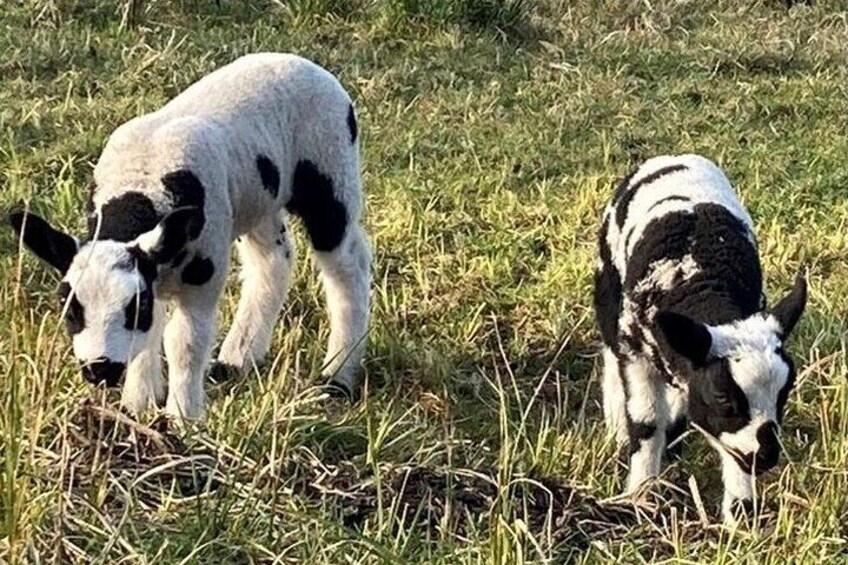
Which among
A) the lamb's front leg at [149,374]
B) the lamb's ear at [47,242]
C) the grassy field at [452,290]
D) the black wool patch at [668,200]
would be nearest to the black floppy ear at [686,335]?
the grassy field at [452,290]

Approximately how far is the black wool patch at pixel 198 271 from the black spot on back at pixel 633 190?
5.26 feet

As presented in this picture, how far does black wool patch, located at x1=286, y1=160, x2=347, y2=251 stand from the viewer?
5.57 m

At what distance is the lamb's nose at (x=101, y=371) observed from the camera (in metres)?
4.21

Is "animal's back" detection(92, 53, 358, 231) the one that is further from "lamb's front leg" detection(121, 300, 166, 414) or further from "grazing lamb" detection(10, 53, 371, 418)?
"lamb's front leg" detection(121, 300, 166, 414)

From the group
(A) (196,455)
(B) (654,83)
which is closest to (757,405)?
(A) (196,455)

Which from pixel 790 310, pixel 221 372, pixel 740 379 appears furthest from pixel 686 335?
pixel 221 372

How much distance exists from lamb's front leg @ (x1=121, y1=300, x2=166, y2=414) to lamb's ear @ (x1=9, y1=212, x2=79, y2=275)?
0.37 m

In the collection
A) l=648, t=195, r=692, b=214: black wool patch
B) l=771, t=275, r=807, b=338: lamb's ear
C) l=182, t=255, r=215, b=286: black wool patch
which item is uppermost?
l=771, t=275, r=807, b=338: lamb's ear

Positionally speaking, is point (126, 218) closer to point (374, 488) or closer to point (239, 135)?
point (239, 135)

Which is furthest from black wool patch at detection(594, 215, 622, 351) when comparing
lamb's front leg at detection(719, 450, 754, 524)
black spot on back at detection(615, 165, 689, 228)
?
lamb's front leg at detection(719, 450, 754, 524)

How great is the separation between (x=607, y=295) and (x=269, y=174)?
1.37m

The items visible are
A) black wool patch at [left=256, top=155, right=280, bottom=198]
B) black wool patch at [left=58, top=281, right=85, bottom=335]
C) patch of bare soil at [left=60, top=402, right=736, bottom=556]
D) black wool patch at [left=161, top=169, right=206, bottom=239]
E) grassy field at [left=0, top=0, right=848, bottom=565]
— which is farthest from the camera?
black wool patch at [left=256, top=155, right=280, bottom=198]

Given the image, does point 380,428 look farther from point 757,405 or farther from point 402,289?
point 402,289

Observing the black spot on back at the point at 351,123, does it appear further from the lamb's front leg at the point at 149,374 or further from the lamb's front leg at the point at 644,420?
the lamb's front leg at the point at 644,420
